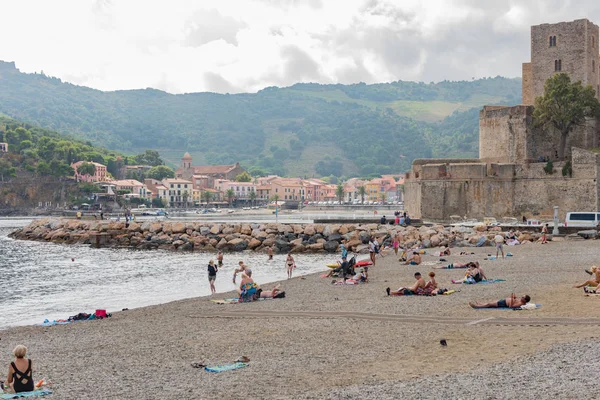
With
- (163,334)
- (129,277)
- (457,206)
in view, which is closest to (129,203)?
(457,206)

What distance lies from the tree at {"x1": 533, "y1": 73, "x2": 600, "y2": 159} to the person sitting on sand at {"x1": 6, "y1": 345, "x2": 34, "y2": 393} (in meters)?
40.2

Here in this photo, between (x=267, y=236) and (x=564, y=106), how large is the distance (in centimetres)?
1991

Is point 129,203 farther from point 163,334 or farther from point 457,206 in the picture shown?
point 163,334

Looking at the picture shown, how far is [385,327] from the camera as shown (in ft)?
45.3

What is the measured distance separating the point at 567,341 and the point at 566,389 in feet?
8.83

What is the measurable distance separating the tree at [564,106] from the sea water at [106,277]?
1672cm

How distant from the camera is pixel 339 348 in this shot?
1220 centimetres

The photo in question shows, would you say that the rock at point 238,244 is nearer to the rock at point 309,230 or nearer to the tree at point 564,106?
the rock at point 309,230

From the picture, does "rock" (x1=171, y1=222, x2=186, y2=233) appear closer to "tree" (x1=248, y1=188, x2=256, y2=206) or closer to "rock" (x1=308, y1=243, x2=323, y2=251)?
"rock" (x1=308, y1=243, x2=323, y2=251)

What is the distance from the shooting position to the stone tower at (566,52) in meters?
47.6

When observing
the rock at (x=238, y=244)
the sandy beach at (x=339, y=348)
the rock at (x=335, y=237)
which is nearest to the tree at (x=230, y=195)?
the rock at (x=238, y=244)

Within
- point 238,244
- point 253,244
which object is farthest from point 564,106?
point 238,244

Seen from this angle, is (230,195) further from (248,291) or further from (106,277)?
(248,291)

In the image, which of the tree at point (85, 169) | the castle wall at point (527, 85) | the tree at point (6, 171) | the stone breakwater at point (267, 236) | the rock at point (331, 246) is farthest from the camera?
the tree at point (85, 169)
